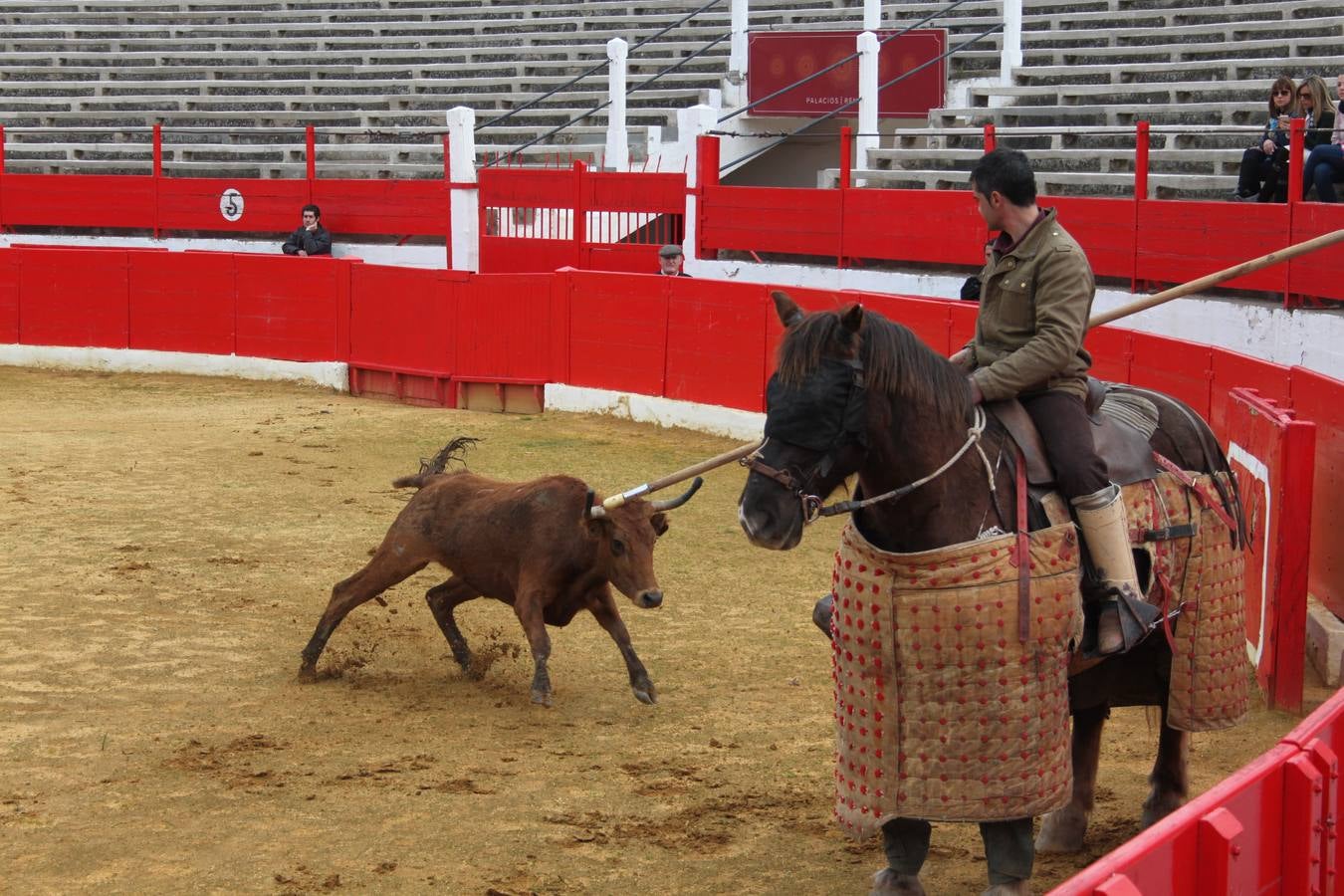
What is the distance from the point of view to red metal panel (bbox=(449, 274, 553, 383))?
1431 centimetres

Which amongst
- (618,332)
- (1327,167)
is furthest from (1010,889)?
(618,332)

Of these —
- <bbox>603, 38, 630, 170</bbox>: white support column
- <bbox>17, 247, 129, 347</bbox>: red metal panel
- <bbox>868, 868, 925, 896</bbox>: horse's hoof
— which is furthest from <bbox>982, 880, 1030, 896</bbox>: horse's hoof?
<bbox>603, 38, 630, 170</bbox>: white support column

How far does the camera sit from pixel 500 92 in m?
23.3

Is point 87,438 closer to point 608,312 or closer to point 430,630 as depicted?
point 608,312

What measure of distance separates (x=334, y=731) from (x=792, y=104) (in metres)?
15.0

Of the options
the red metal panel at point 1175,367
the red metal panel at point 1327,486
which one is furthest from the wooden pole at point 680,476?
the red metal panel at point 1175,367

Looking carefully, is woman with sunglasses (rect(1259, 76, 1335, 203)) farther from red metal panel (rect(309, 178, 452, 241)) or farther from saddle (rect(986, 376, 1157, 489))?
red metal panel (rect(309, 178, 452, 241))

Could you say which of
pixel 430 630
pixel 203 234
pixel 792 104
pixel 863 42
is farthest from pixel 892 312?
pixel 203 234

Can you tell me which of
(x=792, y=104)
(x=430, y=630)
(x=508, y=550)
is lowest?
(x=430, y=630)

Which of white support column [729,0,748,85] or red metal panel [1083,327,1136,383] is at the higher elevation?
white support column [729,0,748,85]

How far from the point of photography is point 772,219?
1603 cm

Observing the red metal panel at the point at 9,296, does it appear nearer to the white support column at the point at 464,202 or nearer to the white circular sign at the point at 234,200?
the white circular sign at the point at 234,200

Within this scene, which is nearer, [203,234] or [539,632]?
[539,632]

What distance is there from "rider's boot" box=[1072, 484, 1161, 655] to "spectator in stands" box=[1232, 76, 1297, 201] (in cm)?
817
